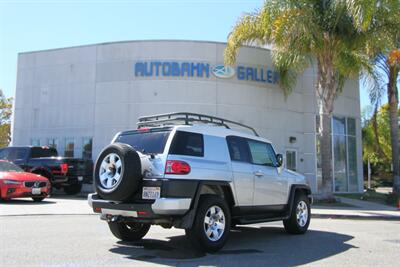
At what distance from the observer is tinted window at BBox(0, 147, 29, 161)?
1962 cm

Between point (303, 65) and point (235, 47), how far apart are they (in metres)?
3.11

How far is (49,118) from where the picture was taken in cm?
2494

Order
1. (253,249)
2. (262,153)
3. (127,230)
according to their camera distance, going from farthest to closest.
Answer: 1. (262,153)
2. (127,230)
3. (253,249)

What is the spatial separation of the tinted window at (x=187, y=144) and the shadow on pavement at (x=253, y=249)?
1.62 metres

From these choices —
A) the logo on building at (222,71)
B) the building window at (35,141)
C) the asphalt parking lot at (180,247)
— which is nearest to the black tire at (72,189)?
the building window at (35,141)

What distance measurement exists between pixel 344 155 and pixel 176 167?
70.2ft

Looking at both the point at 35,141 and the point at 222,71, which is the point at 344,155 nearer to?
the point at 222,71

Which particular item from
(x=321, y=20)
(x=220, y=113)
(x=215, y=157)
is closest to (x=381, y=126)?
(x=220, y=113)

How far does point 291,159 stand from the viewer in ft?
82.1

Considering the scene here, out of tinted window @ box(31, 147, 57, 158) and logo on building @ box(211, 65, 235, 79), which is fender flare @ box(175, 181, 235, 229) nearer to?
tinted window @ box(31, 147, 57, 158)

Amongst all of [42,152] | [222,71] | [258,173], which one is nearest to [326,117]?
[222,71]

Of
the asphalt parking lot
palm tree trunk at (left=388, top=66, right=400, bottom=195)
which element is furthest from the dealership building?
the asphalt parking lot

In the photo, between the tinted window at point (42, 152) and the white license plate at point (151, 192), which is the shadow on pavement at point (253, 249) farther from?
the tinted window at point (42, 152)

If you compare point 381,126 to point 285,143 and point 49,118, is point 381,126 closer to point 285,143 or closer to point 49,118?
point 285,143
